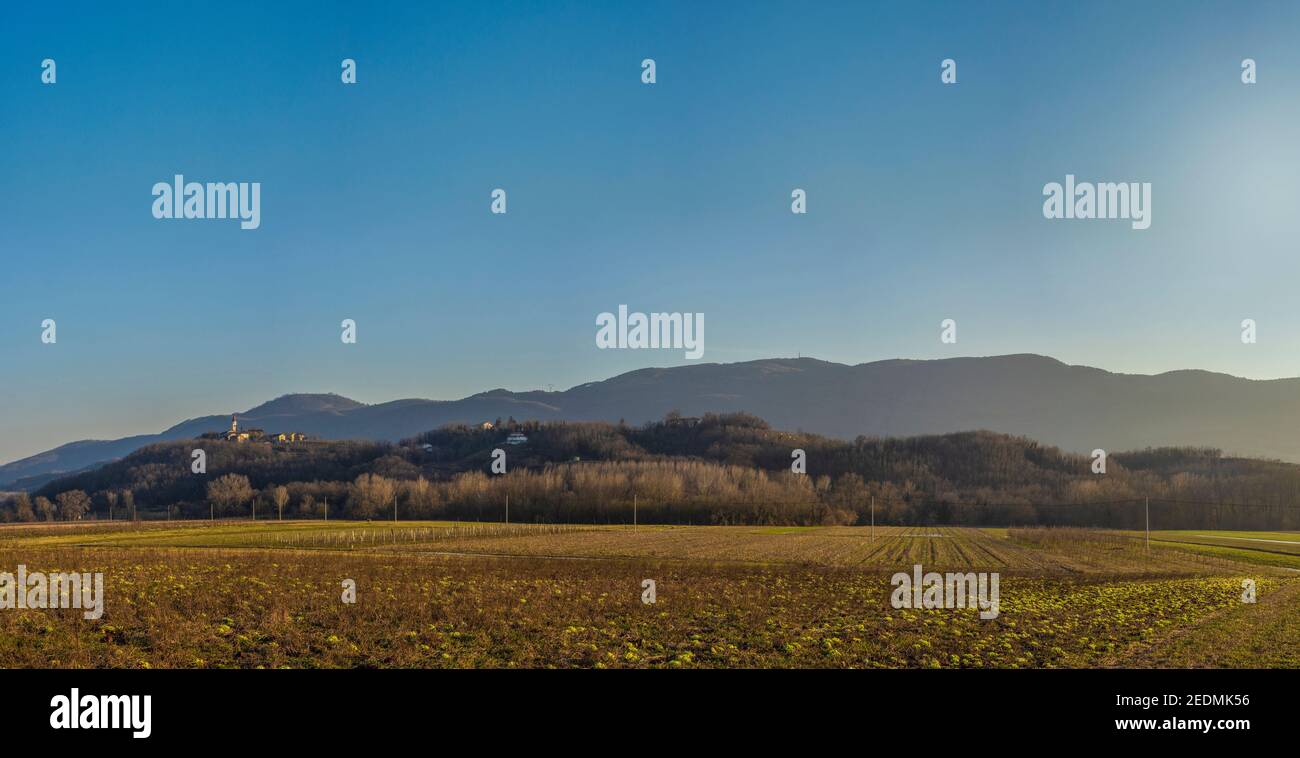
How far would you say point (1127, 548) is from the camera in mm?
85375

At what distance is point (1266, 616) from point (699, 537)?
80.7m

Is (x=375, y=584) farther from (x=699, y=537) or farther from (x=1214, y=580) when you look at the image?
(x=699, y=537)

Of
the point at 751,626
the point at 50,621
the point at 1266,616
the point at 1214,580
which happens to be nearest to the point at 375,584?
the point at 50,621

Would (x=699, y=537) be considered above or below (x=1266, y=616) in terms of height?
below

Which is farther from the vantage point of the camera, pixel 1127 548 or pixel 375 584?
pixel 1127 548

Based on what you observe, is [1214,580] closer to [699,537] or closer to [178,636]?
[178,636]

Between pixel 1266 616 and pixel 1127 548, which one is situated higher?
pixel 1266 616

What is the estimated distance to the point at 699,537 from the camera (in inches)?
4235
